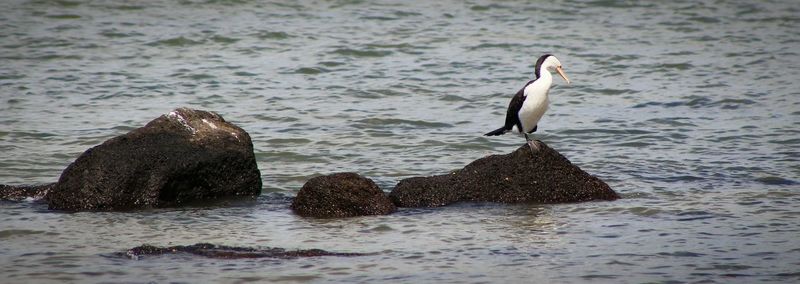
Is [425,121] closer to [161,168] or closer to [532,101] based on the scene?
[532,101]

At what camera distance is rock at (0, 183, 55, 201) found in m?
10.4

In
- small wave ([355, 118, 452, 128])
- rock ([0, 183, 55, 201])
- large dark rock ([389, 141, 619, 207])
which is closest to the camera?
large dark rock ([389, 141, 619, 207])

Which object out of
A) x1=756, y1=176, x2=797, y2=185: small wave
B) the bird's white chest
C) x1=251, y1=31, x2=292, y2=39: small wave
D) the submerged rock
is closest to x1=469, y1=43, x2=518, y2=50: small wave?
x1=251, y1=31, x2=292, y2=39: small wave

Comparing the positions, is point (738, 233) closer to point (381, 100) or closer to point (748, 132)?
point (748, 132)

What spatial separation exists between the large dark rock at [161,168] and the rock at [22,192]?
0.35 m

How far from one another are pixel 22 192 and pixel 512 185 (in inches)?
177

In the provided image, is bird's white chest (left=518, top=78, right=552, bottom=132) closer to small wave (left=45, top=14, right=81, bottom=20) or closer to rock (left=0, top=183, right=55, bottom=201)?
rock (left=0, top=183, right=55, bottom=201)

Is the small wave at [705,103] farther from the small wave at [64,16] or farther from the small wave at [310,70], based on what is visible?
the small wave at [64,16]

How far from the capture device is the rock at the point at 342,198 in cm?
969

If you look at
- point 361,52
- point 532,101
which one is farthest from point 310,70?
point 532,101

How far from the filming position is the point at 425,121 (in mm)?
15312

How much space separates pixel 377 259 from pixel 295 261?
0.60 m

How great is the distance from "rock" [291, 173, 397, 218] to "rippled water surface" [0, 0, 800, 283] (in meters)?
0.19

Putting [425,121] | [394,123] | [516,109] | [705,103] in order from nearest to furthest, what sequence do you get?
1. [516,109]
2. [394,123]
3. [425,121]
4. [705,103]
